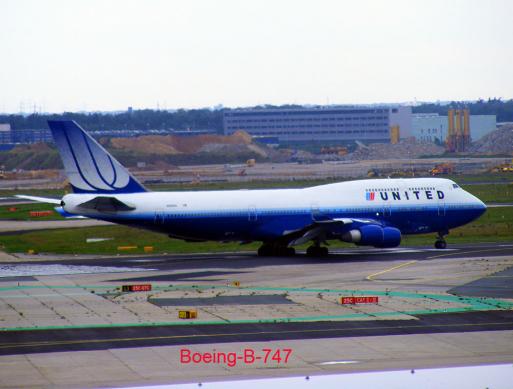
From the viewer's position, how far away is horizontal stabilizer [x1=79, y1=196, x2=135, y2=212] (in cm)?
5444

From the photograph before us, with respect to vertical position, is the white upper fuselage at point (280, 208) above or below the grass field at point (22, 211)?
above

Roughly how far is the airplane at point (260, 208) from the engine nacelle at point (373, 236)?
57 millimetres

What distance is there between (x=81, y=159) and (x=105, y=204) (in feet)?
10.2

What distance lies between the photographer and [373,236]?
5659 cm

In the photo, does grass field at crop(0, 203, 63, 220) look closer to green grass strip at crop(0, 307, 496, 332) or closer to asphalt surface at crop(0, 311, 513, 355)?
green grass strip at crop(0, 307, 496, 332)

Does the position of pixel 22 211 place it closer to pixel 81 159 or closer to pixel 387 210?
pixel 81 159

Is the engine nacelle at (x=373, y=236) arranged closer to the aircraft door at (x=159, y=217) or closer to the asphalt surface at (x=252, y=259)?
the asphalt surface at (x=252, y=259)

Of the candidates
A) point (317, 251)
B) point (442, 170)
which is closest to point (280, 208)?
point (317, 251)

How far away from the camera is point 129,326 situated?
1389 inches

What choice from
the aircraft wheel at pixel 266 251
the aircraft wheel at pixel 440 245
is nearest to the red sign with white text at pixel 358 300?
the aircraft wheel at pixel 266 251

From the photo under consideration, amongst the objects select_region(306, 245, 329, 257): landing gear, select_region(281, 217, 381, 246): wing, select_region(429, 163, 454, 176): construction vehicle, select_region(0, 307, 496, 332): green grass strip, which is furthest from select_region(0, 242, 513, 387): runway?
select_region(429, 163, 454, 176): construction vehicle

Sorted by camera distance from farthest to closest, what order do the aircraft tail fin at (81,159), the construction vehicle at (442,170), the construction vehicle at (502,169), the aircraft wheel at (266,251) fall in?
the construction vehicle at (502,169) → the construction vehicle at (442,170) → the aircraft wheel at (266,251) → the aircraft tail fin at (81,159)

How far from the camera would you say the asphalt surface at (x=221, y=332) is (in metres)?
32.1

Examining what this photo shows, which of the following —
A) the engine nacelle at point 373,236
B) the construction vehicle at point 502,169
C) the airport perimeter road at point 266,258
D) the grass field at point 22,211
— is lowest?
the airport perimeter road at point 266,258
